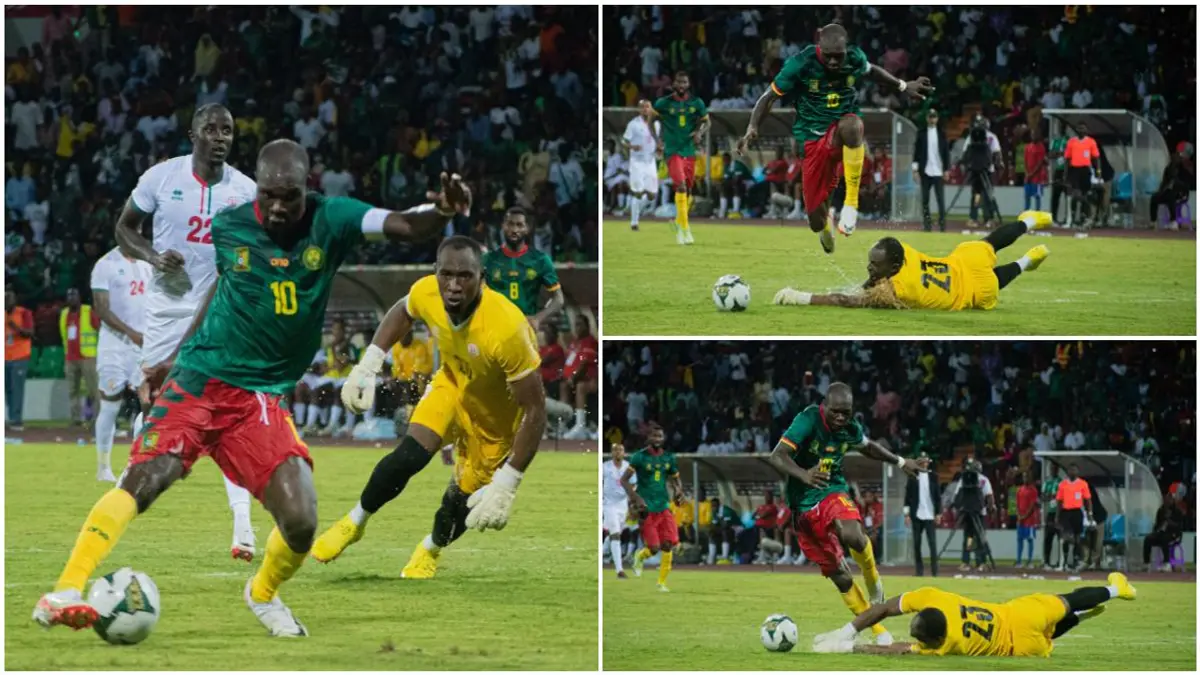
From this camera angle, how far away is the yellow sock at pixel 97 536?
624cm

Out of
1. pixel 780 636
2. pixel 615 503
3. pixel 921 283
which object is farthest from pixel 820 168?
pixel 780 636

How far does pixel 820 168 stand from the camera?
36.6 ft

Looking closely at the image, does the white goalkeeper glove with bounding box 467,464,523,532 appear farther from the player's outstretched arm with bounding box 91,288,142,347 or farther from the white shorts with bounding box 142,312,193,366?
the player's outstretched arm with bounding box 91,288,142,347

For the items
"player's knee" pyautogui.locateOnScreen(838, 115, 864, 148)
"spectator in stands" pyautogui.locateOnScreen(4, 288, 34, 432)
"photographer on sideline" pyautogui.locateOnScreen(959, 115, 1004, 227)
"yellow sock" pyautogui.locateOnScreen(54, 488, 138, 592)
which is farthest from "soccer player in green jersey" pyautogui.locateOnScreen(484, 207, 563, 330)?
"spectator in stands" pyautogui.locateOnScreen(4, 288, 34, 432)

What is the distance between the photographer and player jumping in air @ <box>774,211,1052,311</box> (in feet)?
36.0

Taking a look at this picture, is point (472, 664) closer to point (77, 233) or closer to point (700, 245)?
point (700, 245)

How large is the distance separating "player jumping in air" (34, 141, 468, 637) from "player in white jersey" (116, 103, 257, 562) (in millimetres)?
1536

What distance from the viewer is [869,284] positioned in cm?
1105

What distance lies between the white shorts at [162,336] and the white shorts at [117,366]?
390 cm

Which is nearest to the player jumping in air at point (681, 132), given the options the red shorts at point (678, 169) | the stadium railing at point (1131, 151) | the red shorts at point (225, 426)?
the red shorts at point (678, 169)

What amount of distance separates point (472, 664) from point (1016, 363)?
861 centimetres

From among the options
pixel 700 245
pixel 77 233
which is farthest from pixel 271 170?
pixel 77 233

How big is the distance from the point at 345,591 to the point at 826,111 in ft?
15.4

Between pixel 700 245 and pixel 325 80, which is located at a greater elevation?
pixel 325 80
